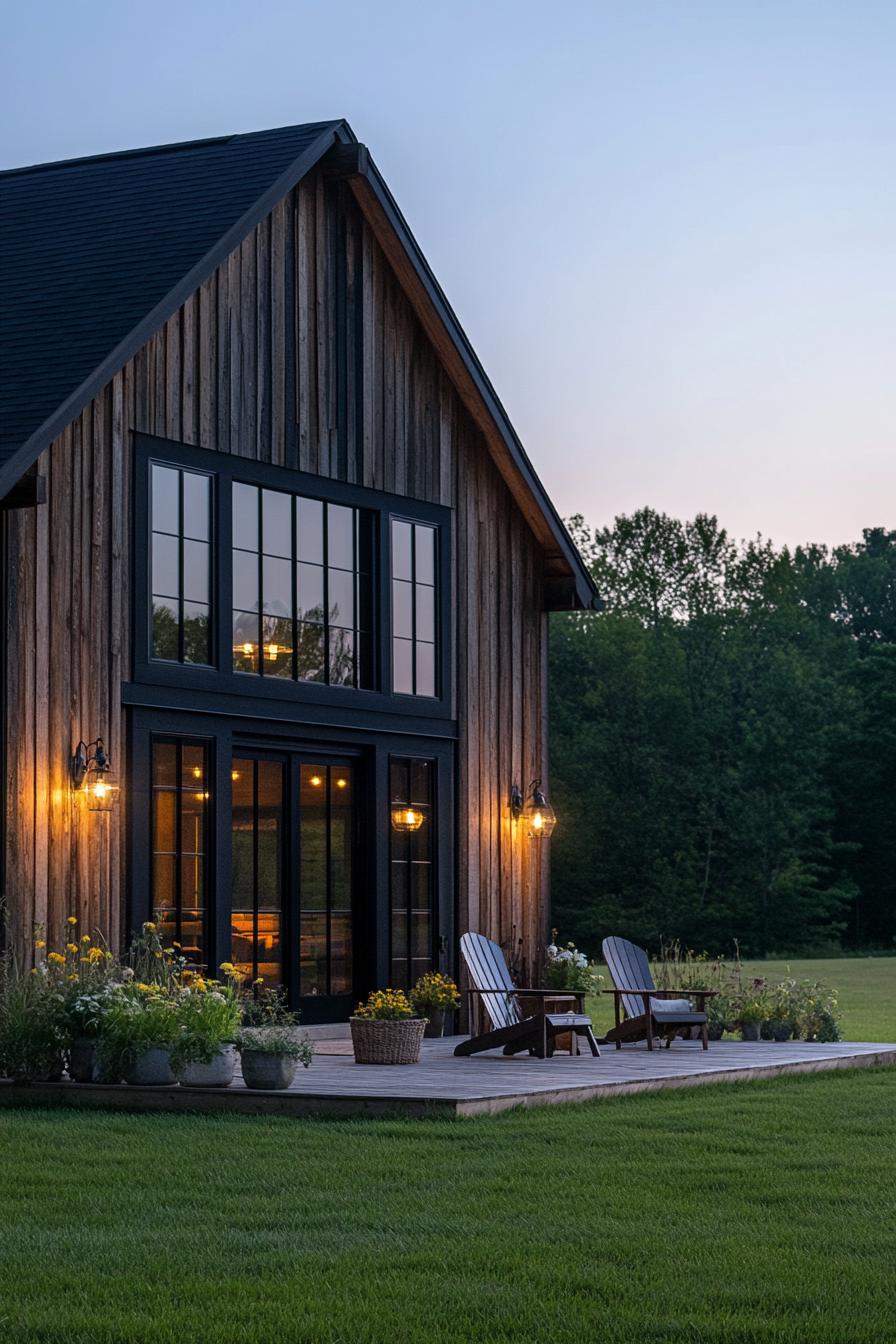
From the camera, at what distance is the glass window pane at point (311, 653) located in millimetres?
14359

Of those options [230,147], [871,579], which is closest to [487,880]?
[230,147]

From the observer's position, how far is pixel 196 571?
13422mm

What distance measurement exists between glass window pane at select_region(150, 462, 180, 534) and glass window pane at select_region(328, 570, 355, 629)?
172cm

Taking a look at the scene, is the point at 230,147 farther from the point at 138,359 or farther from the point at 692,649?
the point at 692,649

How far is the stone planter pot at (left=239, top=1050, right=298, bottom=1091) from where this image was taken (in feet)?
33.0

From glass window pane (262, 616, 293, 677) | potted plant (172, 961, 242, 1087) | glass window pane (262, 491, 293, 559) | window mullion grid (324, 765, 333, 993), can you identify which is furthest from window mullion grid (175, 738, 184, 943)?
potted plant (172, 961, 242, 1087)

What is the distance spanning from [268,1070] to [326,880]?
446cm

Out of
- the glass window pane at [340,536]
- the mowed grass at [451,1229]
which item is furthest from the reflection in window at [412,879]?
the mowed grass at [451,1229]

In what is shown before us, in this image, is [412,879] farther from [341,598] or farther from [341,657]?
[341,598]

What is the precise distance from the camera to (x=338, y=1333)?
5.04 metres

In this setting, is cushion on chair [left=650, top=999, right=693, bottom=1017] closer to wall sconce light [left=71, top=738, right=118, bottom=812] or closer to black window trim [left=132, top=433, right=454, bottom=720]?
black window trim [left=132, top=433, right=454, bottom=720]

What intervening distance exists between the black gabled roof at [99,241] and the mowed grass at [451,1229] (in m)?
4.80

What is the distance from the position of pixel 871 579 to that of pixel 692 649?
13802mm

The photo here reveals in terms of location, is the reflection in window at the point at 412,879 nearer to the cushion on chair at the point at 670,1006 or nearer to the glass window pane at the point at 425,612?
the glass window pane at the point at 425,612
